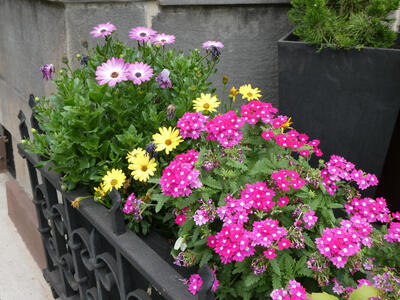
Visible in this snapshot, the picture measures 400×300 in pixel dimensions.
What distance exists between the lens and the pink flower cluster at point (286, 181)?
3.80 ft

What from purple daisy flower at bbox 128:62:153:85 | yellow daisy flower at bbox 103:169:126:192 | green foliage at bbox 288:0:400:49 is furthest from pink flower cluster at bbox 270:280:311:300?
green foliage at bbox 288:0:400:49

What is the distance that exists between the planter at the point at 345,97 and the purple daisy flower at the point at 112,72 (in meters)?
1.09

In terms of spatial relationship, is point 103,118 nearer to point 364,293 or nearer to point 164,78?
point 164,78

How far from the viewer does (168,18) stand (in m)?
2.15

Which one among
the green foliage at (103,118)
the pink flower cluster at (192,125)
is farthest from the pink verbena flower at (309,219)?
the green foliage at (103,118)

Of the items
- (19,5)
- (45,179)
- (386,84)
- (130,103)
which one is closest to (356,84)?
(386,84)

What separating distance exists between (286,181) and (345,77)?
111 cm

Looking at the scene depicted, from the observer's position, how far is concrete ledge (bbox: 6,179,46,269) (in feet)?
7.77

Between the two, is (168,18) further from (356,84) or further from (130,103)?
(356,84)

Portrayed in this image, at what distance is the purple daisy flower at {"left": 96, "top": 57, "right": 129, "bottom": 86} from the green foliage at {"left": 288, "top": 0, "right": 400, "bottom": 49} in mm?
1131

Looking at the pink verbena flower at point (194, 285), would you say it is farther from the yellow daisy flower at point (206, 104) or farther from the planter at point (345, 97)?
the planter at point (345, 97)

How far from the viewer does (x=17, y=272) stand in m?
2.34

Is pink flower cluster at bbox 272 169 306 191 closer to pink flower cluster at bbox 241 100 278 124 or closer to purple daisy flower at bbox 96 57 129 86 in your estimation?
pink flower cluster at bbox 241 100 278 124

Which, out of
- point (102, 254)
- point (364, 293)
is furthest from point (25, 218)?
point (364, 293)
